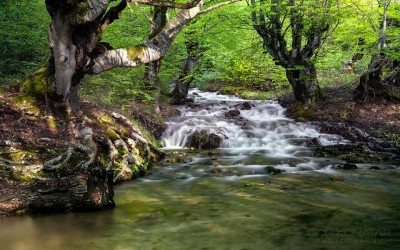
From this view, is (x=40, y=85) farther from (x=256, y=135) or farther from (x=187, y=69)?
(x=187, y=69)

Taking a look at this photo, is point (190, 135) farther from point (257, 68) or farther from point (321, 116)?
point (257, 68)

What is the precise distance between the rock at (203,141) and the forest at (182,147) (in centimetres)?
5

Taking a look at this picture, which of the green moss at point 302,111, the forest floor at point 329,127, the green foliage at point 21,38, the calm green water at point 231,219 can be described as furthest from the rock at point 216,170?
the green moss at point 302,111

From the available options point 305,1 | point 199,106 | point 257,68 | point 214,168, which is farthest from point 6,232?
point 257,68

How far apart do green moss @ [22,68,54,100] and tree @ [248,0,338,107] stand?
817cm

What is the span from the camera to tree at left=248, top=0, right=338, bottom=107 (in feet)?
41.2

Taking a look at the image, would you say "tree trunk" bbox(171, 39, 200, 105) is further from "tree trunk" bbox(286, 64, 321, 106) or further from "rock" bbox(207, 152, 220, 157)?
"rock" bbox(207, 152, 220, 157)

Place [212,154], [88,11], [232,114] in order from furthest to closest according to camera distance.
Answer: [232,114], [212,154], [88,11]

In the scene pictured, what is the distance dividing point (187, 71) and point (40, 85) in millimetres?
11163

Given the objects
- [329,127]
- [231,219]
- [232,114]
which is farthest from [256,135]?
[231,219]

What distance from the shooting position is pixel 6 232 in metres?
4.23

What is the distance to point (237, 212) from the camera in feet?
17.3

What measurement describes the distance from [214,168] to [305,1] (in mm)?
8012

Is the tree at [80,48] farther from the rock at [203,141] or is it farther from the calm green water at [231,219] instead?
the rock at [203,141]
